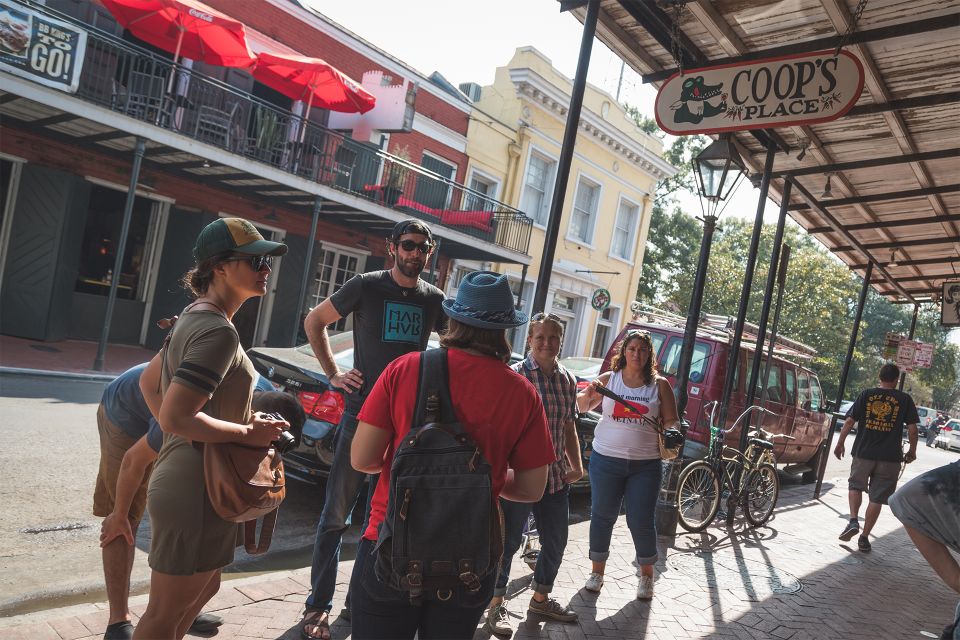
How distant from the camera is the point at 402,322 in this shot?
3.53m

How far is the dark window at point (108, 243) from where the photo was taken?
12.4 m

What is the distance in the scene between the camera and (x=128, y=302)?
1295 centimetres

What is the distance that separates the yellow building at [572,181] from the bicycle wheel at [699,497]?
11247mm

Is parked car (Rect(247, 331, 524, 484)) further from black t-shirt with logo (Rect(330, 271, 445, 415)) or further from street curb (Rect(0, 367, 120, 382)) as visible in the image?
street curb (Rect(0, 367, 120, 382))

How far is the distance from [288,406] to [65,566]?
2.13 meters

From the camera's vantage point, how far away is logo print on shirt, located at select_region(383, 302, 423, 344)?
3488 mm

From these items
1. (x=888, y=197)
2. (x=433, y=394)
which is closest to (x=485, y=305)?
(x=433, y=394)

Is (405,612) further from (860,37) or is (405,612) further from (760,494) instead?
(760,494)

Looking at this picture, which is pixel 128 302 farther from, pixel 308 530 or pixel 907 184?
pixel 907 184

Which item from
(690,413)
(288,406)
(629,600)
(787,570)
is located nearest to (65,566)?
(288,406)

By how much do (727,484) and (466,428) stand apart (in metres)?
5.97

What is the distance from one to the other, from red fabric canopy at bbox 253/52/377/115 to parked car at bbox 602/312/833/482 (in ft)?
22.2

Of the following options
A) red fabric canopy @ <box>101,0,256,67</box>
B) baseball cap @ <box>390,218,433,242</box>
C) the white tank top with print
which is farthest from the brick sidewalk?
Answer: red fabric canopy @ <box>101,0,256,67</box>

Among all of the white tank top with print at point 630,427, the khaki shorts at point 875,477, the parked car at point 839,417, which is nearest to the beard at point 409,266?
the white tank top with print at point 630,427
